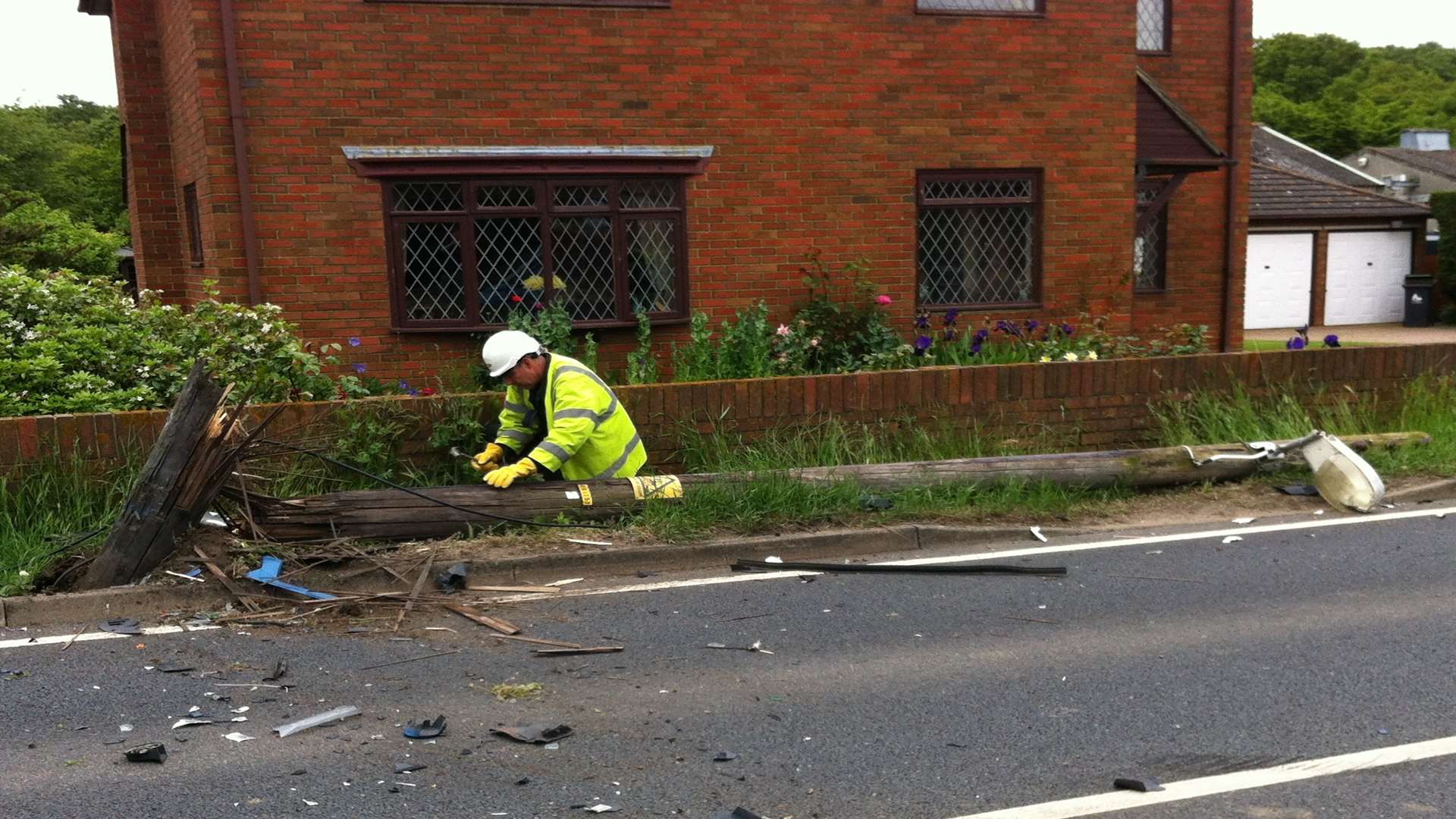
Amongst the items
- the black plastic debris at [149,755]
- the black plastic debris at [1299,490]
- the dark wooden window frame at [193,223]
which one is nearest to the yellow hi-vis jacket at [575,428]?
the black plastic debris at [149,755]

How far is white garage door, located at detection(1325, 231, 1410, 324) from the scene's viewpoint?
90.2 ft

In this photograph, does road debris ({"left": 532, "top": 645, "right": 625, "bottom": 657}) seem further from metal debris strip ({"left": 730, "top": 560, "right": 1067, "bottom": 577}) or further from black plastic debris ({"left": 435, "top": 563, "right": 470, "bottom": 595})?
metal debris strip ({"left": 730, "top": 560, "right": 1067, "bottom": 577})

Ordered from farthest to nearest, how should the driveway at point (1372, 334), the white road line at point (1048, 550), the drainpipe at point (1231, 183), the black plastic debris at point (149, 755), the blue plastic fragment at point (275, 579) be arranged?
the driveway at point (1372, 334) < the drainpipe at point (1231, 183) < the white road line at point (1048, 550) < the blue plastic fragment at point (275, 579) < the black plastic debris at point (149, 755)

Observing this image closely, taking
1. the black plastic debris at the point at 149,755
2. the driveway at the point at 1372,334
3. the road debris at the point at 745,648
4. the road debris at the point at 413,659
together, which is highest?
the black plastic debris at the point at 149,755

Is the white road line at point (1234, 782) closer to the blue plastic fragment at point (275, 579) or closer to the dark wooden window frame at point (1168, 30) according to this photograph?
the blue plastic fragment at point (275, 579)

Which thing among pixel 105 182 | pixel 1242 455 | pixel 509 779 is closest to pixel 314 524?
pixel 509 779

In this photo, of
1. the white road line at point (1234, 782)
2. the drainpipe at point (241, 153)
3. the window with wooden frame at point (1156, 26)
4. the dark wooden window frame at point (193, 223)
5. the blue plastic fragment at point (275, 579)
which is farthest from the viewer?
the window with wooden frame at point (1156, 26)

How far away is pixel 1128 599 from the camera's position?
639 cm

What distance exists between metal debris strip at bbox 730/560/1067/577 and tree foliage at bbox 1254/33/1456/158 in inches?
2166

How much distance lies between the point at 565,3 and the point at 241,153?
3035 millimetres

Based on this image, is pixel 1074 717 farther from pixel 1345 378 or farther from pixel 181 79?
pixel 181 79

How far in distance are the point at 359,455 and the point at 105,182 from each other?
3205 cm

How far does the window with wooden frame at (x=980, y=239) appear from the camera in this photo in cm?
1240

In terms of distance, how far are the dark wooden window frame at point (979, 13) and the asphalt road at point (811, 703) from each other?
23.1 ft
